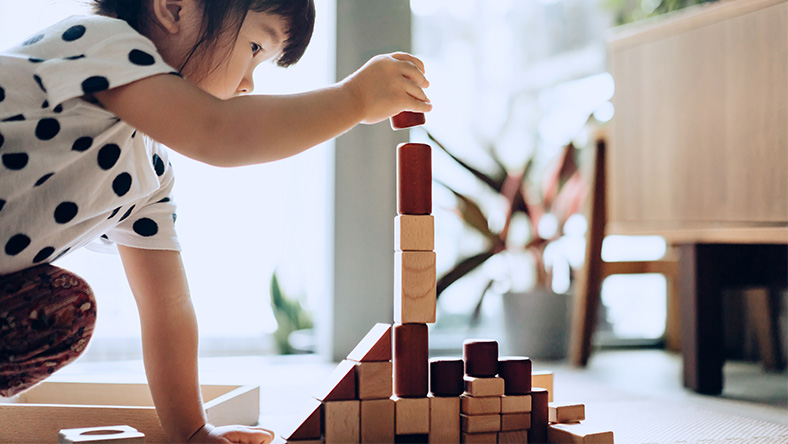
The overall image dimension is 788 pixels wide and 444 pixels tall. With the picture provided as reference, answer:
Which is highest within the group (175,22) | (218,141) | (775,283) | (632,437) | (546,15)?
(546,15)

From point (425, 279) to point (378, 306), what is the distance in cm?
93

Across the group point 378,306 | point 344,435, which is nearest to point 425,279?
point 344,435

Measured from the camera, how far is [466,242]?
1.77 meters

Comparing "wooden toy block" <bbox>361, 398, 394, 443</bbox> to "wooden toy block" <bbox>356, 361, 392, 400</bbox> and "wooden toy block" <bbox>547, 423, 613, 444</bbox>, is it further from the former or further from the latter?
"wooden toy block" <bbox>547, 423, 613, 444</bbox>

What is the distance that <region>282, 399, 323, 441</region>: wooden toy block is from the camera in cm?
60

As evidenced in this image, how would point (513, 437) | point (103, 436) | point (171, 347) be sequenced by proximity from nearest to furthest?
point (103, 436)
point (513, 437)
point (171, 347)

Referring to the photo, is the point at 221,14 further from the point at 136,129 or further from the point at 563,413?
the point at 563,413

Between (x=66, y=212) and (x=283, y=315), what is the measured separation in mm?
979

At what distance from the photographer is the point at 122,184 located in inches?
26.7

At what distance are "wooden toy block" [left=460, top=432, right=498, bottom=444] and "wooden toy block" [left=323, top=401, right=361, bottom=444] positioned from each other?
0.32 feet

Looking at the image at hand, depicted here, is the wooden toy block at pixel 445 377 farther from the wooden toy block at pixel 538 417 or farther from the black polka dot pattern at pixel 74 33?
the black polka dot pattern at pixel 74 33

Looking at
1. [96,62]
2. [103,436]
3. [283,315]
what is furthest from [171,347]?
[283,315]

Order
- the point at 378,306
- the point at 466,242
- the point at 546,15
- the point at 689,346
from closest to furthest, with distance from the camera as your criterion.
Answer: the point at 689,346 < the point at 378,306 < the point at 466,242 < the point at 546,15

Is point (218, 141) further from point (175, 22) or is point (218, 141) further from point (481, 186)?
point (481, 186)
